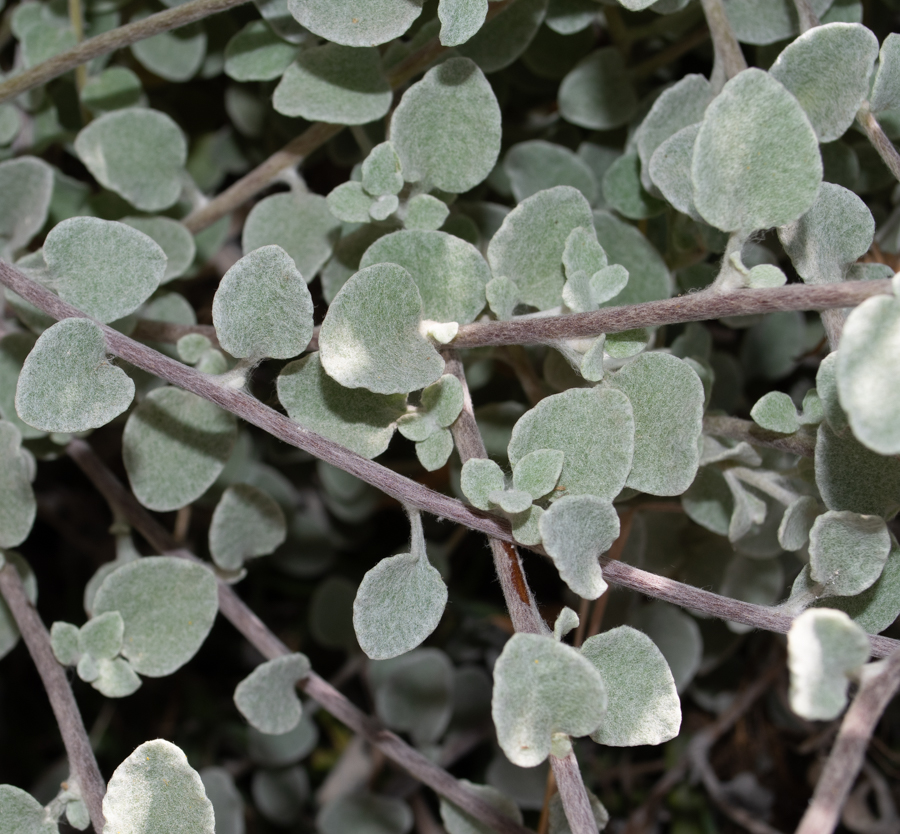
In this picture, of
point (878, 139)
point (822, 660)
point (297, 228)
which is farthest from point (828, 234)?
point (297, 228)

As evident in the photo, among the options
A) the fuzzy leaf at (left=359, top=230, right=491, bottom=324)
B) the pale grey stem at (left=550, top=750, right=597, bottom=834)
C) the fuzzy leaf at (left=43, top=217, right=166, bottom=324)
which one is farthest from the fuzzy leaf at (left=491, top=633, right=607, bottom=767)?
the fuzzy leaf at (left=43, top=217, right=166, bottom=324)

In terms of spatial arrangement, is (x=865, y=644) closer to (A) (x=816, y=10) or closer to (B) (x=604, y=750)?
(A) (x=816, y=10)

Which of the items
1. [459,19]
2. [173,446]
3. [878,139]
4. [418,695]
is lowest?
[418,695]

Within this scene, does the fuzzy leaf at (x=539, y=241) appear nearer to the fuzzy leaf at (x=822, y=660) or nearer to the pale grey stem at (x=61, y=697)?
the fuzzy leaf at (x=822, y=660)

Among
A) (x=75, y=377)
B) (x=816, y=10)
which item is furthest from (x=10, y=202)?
(x=816, y=10)

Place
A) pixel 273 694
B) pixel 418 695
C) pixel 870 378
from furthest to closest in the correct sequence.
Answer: pixel 418 695 → pixel 273 694 → pixel 870 378

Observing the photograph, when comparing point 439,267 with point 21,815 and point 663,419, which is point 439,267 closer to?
point 663,419

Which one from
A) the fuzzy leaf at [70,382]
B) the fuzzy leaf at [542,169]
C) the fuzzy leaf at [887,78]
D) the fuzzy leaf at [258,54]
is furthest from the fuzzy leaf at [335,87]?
the fuzzy leaf at [887,78]

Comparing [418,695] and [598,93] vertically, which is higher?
[598,93]
